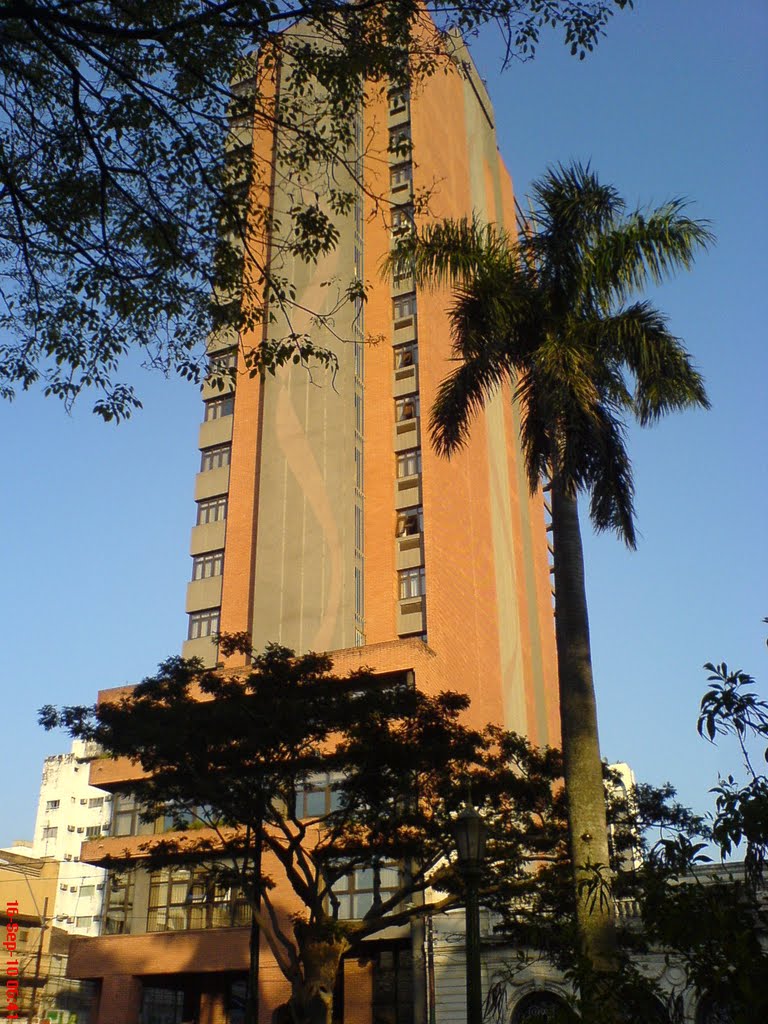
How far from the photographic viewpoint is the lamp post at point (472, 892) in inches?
498

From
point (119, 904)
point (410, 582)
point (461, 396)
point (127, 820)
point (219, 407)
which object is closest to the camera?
point (461, 396)

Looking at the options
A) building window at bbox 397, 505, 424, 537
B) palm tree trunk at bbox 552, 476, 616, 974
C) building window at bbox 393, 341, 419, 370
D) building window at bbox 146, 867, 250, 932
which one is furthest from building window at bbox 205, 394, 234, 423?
palm tree trunk at bbox 552, 476, 616, 974

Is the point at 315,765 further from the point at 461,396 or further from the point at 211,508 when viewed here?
the point at 211,508

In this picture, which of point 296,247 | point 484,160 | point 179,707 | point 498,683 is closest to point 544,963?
point 179,707

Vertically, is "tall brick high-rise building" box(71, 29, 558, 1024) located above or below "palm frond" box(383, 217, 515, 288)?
above

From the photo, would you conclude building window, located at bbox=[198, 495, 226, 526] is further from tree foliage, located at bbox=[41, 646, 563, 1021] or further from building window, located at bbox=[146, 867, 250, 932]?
tree foliage, located at bbox=[41, 646, 563, 1021]

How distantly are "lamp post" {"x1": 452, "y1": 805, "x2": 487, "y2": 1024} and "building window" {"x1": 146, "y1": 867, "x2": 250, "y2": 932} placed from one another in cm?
2506

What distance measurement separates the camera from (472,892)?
13258mm

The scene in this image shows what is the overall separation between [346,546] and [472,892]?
102 ft

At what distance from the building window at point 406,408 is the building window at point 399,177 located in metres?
11.5

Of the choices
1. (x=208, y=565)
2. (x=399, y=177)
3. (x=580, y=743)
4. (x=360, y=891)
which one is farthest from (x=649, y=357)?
(x=399, y=177)

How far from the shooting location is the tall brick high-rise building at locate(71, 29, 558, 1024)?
3819 centimetres

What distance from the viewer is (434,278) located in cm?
1791

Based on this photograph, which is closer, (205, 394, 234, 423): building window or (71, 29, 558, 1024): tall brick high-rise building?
(71, 29, 558, 1024): tall brick high-rise building
